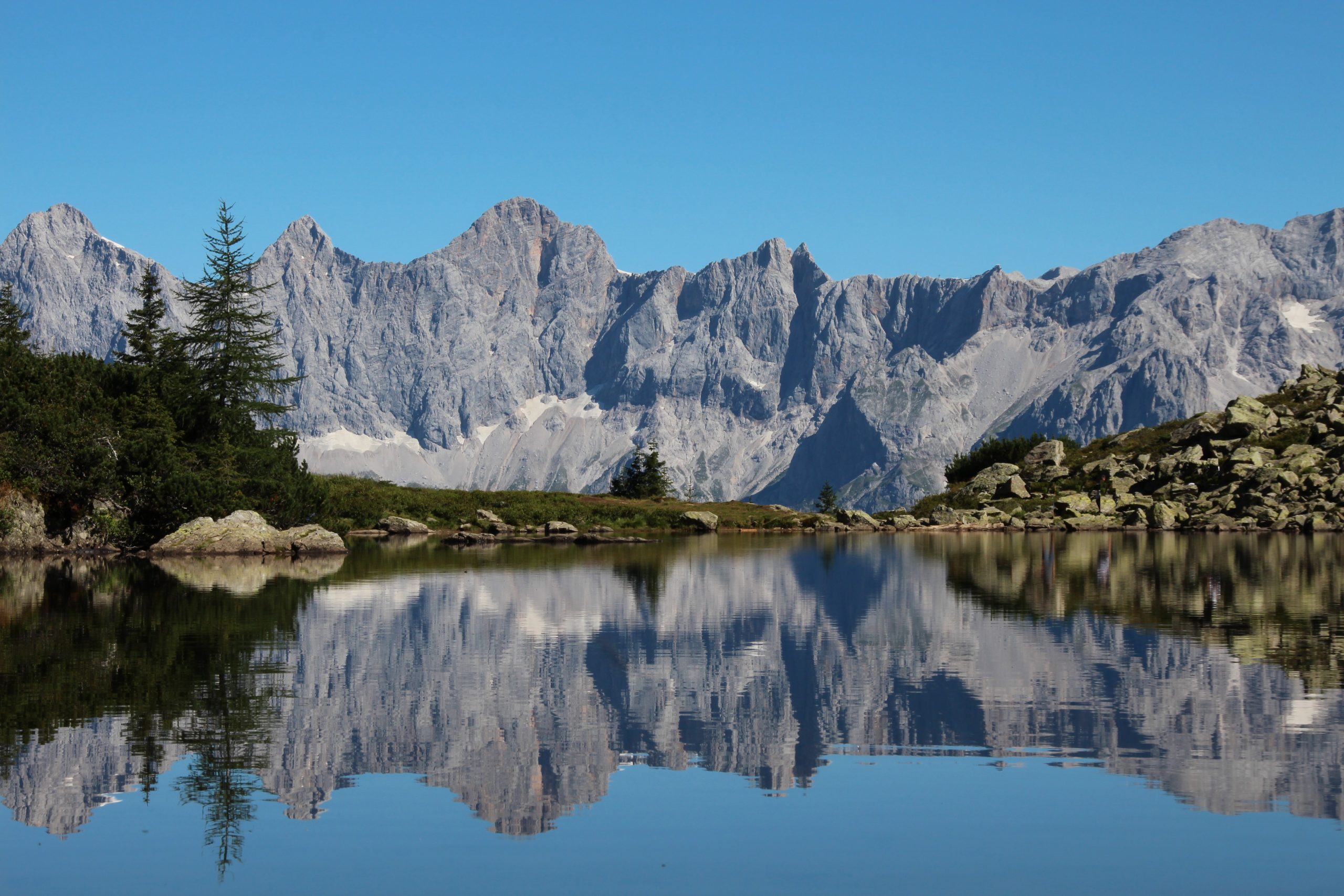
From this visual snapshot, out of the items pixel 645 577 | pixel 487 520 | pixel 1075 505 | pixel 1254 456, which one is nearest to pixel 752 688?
pixel 645 577

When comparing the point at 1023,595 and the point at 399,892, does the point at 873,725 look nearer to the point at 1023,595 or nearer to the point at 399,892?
the point at 399,892

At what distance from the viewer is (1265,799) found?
16672 millimetres

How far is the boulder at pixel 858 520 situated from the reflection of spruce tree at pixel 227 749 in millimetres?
100693

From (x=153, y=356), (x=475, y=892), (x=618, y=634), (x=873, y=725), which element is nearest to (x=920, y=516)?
(x=153, y=356)

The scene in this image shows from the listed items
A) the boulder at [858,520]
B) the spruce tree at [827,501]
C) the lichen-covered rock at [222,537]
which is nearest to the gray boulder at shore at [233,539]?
the lichen-covered rock at [222,537]

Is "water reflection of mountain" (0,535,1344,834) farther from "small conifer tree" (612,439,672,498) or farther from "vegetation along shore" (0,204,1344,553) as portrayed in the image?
"small conifer tree" (612,439,672,498)

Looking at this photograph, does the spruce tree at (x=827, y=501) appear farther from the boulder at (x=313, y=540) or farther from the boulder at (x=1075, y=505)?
the boulder at (x=313, y=540)

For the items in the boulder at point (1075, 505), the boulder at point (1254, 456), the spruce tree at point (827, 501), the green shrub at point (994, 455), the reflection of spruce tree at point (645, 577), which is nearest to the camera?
the reflection of spruce tree at point (645, 577)

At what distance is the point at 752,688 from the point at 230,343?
202 feet

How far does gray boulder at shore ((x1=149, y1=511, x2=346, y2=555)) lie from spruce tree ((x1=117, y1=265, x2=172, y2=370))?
934 inches

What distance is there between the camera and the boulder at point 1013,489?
118562 mm

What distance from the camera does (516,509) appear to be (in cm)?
11475

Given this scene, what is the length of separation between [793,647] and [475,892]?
63.7 feet

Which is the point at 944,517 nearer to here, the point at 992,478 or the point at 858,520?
the point at 992,478
